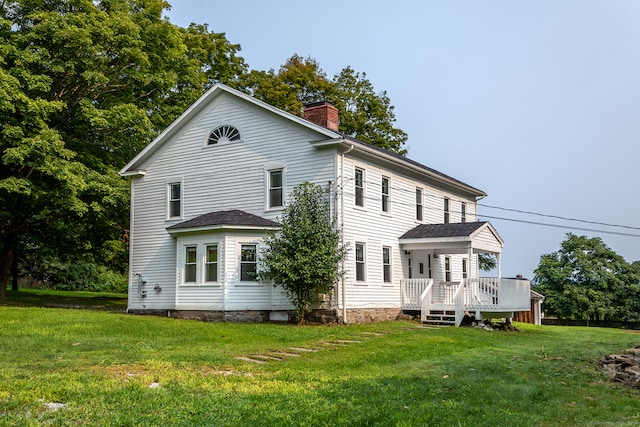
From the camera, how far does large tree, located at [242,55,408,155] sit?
129ft

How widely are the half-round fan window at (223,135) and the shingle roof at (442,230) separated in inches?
293

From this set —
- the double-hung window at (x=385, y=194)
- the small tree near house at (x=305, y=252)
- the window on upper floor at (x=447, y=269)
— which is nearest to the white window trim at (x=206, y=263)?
the small tree near house at (x=305, y=252)

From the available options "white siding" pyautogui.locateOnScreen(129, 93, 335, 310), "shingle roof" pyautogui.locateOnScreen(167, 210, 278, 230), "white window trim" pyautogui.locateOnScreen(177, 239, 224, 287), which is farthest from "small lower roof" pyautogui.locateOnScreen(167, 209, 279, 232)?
"white window trim" pyautogui.locateOnScreen(177, 239, 224, 287)

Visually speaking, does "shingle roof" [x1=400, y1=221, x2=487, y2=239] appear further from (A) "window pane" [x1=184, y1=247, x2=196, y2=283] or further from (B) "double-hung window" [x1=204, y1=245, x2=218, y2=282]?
(A) "window pane" [x1=184, y1=247, x2=196, y2=283]

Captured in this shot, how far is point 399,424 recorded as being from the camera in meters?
6.68

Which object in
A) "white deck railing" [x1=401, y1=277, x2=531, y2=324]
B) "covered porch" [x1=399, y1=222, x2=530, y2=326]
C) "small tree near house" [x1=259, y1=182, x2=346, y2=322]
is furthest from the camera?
"covered porch" [x1=399, y1=222, x2=530, y2=326]

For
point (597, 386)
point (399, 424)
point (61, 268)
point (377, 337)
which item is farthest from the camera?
point (61, 268)

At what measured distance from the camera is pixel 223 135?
75.0 feet

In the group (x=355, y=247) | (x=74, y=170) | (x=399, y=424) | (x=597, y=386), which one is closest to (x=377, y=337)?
(x=355, y=247)

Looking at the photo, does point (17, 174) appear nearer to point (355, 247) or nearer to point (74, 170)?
point (74, 170)

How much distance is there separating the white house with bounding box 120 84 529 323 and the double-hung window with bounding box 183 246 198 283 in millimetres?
35

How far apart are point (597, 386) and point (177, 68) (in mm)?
24461

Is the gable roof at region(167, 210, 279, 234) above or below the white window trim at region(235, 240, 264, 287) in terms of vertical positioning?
above

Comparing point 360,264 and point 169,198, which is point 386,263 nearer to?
point 360,264
